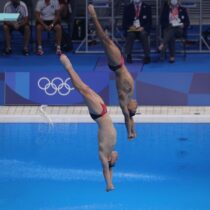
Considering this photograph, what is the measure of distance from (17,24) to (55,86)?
2249 mm

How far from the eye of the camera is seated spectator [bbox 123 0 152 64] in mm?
14914

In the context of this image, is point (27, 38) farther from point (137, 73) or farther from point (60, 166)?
point (60, 166)

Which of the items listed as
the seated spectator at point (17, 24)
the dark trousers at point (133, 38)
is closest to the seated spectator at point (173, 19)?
the dark trousers at point (133, 38)

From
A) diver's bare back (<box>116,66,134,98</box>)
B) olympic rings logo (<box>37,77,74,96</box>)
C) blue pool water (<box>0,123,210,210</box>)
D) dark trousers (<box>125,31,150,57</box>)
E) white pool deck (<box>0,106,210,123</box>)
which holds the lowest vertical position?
blue pool water (<box>0,123,210,210</box>)

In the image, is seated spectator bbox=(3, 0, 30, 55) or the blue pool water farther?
seated spectator bbox=(3, 0, 30, 55)

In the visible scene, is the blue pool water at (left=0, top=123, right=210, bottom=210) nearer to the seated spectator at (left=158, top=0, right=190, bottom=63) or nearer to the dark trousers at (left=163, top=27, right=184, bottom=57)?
the dark trousers at (left=163, top=27, right=184, bottom=57)

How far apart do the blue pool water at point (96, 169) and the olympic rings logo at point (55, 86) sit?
87 centimetres

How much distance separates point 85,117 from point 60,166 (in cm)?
179

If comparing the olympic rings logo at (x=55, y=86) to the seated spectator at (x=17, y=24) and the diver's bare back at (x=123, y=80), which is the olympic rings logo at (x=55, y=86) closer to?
the seated spectator at (x=17, y=24)

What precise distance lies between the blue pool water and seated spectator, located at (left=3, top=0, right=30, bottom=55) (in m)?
2.82

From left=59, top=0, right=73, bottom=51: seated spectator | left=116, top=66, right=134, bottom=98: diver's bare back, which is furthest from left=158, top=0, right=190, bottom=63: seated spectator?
left=116, top=66, right=134, bottom=98: diver's bare back

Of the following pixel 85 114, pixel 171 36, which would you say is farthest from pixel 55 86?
pixel 171 36

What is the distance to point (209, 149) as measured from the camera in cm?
1272

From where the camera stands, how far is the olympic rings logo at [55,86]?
14203 millimetres
